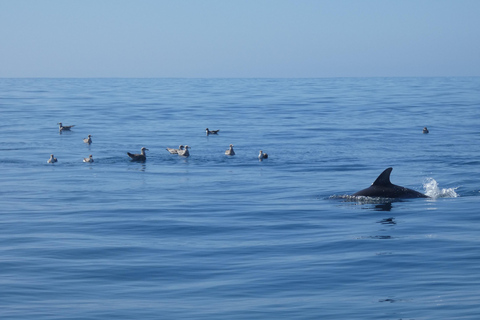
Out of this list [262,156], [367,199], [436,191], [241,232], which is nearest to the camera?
[241,232]

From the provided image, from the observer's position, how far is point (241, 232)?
53.3ft

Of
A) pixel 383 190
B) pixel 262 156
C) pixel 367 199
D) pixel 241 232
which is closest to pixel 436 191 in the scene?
pixel 383 190

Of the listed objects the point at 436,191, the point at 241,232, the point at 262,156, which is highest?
the point at 262,156

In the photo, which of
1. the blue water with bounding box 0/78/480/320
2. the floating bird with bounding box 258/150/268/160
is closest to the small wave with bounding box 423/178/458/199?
the blue water with bounding box 0/78/480/320

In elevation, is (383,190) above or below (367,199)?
above

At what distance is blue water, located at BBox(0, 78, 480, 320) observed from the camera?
36.3 ft

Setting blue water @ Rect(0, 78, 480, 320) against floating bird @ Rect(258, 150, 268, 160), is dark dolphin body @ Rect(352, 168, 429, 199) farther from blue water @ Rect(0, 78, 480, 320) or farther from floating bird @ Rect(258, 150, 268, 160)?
floating bird @ Rect(258, 150, 268, 160)

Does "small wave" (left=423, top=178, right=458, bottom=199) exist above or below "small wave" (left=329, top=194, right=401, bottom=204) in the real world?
above

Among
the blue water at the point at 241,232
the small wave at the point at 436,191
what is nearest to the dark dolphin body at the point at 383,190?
the blue water at the point at 241,232

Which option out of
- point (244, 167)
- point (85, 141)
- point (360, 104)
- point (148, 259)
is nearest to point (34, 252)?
point (148, 259)

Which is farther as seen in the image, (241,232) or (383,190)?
(383,190)

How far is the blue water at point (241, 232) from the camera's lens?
36.3 feet

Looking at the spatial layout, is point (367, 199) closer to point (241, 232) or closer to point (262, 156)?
point (241, 232)

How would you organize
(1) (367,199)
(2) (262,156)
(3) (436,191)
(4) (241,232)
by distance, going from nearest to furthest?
(4) (241,232)
(1) (367,199)
(3) (436,191)
(2) (262,156)
